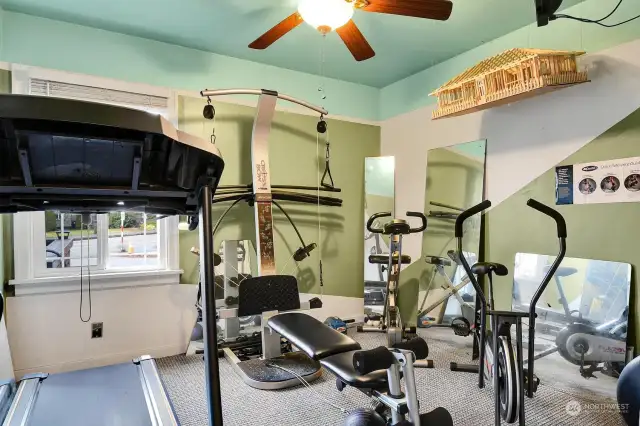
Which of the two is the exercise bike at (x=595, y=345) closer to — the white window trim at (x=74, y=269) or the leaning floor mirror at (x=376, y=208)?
the leaning floor mirror at (x=376, y=208)

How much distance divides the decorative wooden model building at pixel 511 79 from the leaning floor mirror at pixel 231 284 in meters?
2.11

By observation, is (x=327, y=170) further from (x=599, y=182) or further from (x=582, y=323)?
(x=582, y=323)

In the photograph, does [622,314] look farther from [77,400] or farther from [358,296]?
[77,400]

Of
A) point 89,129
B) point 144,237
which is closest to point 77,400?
point 144,237

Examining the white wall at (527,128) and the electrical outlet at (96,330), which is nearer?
the white wall at (527,128)

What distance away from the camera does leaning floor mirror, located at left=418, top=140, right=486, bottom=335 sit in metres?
3.35

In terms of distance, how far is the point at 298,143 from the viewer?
12.9 ft

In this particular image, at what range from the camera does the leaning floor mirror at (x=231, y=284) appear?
3.32 meters

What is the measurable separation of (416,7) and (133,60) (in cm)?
237

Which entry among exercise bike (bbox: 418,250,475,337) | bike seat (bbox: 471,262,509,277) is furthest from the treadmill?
exercise bike (bbox: 418,250,475,337)

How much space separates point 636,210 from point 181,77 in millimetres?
3569

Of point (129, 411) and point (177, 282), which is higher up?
point (177, 282)

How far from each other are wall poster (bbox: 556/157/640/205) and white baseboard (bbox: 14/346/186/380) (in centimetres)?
333

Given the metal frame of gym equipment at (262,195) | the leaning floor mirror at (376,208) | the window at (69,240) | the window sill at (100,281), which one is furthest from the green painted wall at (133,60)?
the window sill at (100,281)
